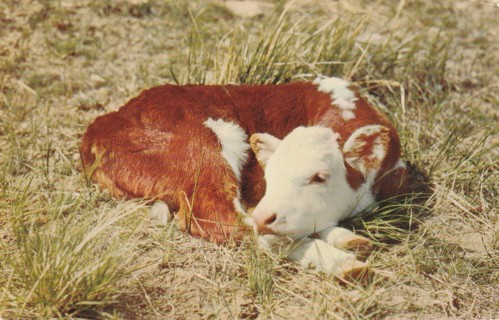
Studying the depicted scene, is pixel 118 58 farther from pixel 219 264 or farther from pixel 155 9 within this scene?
pixel 219 264

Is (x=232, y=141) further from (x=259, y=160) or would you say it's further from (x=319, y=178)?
(x=319, y=178)

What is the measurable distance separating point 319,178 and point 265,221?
16.5 inches

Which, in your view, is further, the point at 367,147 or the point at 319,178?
the point at 367,147

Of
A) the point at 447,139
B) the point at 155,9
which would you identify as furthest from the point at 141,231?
the point at 155,9

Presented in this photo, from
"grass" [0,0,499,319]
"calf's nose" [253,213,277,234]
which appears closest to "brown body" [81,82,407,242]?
"grass" [0,0,499,319]

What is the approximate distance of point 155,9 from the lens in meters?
6.96

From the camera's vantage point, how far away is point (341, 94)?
13.6 feet

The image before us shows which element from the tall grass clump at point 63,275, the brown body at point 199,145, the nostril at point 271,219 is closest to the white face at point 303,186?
the nostril at point 271,219

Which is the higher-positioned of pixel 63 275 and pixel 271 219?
pixel 271 219

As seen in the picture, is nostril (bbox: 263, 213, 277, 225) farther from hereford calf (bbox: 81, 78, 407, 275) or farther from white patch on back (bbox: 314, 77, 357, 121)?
white patch on back (bbox: 314, 77, 357, 121)

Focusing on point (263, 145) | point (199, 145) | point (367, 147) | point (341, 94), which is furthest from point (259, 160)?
point (341, 94)

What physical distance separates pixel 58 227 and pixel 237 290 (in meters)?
0.99

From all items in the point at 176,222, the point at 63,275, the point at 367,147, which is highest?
the point at 367,147

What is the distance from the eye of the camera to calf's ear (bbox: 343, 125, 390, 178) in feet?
11.6
